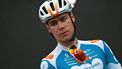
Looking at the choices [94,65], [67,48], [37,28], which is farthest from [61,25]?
[37,28]

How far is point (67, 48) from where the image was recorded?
1996 millimetres

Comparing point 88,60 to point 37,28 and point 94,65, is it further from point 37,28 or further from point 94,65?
point 37,28

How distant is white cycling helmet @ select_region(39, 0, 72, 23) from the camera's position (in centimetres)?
195

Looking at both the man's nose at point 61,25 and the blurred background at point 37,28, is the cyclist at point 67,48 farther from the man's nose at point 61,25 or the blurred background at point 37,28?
the blurred background at point 37,28

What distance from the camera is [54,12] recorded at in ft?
6.37

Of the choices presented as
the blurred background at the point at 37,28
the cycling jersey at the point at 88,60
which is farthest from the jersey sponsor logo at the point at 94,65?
the blurred background at the point at 37,28

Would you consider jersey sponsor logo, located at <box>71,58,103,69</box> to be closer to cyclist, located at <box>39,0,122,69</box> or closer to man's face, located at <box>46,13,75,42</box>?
cyclist, located at <box>39,0,122,69</box>

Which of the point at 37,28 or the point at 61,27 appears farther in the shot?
the point at 37,28

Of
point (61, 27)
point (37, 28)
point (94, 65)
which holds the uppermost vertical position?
point (61, 27)

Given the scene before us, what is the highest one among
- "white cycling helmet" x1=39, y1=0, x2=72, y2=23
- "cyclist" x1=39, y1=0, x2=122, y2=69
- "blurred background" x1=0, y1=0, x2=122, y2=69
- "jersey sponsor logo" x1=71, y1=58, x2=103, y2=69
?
"white cycling helmet" x1=39, y1=0, x2=72, y2=23

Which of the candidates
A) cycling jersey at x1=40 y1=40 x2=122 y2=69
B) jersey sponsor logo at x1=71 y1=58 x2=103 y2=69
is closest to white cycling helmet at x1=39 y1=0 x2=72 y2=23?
cycling jersey at x1=40 y1=40 x2=122 y2=69

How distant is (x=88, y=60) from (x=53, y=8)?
302 mm

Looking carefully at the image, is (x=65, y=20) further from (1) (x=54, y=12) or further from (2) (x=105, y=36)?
(2) (x=105, y=36)

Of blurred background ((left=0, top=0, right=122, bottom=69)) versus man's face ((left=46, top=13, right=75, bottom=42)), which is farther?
blurred background ((left=0, top=0, right=122, bottom=69))
